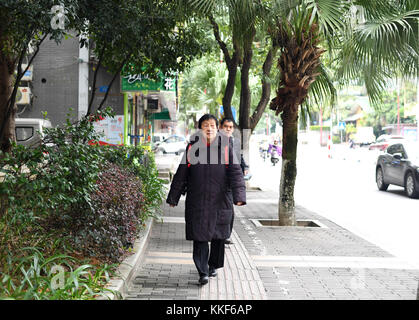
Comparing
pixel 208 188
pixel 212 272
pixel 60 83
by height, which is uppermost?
pixel 60 83

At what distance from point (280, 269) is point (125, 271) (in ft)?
6.69

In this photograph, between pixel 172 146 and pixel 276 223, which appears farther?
pixel 172 146

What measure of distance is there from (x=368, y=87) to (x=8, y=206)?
6994mm

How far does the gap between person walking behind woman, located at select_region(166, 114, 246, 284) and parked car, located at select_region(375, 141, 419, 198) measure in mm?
10189

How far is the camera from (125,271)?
5387mm

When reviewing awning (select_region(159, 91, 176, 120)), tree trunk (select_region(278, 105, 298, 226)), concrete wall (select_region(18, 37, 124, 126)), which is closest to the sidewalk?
tree trunk (select_region(278, 105, 298, 226))

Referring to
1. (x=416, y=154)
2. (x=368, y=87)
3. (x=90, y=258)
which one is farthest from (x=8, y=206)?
(x=416, y=154)

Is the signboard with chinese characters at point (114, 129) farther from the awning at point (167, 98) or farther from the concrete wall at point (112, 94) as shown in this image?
the awning at point (167, 98)

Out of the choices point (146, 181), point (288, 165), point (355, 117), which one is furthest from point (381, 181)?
point (355, 117)

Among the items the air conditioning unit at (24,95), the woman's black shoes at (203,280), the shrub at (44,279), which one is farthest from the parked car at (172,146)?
the shrub at (44,279)

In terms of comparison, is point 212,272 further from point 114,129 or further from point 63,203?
point 114,129

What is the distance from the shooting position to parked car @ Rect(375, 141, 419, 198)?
14.5 m
